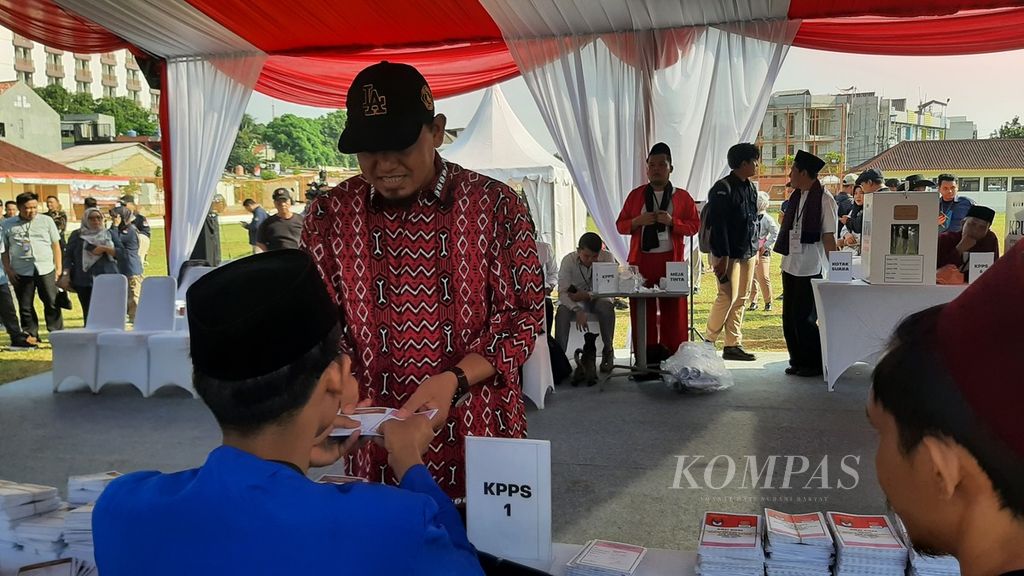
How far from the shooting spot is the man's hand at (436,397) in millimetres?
1269

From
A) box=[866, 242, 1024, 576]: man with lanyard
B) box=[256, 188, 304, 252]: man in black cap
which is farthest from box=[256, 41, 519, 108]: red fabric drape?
box=[866, 242, 1024, 576]: man with lanyard

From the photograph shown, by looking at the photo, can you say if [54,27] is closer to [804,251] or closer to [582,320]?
[582,320]

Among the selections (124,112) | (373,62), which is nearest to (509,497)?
(373,62)

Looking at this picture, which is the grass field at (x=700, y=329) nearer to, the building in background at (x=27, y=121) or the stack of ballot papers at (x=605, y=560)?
the stack of ballot papers at (x=605, y=560)

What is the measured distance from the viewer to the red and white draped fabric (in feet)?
18.3

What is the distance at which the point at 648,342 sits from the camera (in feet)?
20.8

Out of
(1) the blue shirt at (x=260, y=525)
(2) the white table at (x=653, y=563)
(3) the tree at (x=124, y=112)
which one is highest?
(3) the tree at (x=124, y=112)

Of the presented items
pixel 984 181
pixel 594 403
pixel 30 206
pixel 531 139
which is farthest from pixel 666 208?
pixel 984 181

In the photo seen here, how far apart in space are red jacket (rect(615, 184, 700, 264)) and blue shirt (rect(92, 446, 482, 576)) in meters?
5.23

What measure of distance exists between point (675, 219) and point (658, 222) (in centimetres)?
15

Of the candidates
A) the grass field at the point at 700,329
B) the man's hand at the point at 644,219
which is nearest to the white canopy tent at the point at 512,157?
the grass field at the point at 700,329

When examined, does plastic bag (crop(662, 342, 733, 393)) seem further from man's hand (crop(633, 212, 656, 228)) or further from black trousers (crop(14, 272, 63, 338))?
black trousers (crop(14, 272, 63, 338))

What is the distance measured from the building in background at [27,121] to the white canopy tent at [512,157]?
54.6 ft

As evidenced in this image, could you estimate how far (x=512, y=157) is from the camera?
10.6 metres
